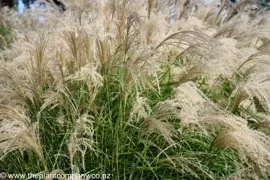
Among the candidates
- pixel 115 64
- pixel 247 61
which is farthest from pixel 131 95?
pixel 247 61

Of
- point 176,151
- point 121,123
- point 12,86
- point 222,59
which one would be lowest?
point 176,151

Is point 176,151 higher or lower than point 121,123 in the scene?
lower

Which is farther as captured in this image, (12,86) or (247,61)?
(247,61)

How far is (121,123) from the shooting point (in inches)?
93.0

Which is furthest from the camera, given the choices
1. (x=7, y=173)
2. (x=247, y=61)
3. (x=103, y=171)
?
(x=247, y=61)

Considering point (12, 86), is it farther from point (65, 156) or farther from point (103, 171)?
point (103, 171)

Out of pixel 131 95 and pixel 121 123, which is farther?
pixel 131 95

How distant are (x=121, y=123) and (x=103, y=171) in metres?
0.32

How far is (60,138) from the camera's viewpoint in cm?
248

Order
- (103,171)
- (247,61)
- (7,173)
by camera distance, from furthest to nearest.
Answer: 1. (247,61)
2. (7,173)
3. (103,171)

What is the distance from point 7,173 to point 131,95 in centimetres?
99

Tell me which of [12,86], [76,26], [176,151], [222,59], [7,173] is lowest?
[7,173]

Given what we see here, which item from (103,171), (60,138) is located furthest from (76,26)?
(103,171)

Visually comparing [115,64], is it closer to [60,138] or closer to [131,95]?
[131,95]
